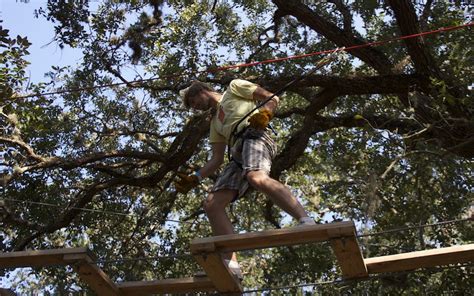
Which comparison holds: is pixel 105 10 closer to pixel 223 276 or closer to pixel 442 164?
pixel 442 164

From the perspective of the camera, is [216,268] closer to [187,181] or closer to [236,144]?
[236,144]

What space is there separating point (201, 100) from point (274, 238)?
1.27m

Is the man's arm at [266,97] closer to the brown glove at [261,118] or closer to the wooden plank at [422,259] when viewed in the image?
the brown glove at [261,118]

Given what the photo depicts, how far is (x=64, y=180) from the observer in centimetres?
887

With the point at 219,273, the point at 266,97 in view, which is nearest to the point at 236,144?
the point at 266,97

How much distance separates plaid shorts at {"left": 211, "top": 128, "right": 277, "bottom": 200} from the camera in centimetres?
443

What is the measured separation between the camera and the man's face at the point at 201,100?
4754 mm

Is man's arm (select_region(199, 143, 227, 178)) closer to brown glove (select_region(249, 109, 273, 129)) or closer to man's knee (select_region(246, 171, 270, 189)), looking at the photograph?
brown glove (select_region(249, 109, 273, 129))

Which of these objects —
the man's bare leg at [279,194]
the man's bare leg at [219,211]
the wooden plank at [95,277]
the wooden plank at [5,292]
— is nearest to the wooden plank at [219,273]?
the man's bare leg at [219,211]

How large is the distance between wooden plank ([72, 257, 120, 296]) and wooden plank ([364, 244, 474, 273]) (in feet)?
5.25

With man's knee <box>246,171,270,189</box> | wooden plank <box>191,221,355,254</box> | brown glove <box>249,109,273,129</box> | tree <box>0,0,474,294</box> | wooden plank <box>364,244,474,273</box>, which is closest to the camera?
wooden plank <box>191,221,355,254</box>

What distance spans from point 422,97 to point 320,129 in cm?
160

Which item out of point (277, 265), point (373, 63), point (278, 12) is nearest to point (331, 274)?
point (277, 265)

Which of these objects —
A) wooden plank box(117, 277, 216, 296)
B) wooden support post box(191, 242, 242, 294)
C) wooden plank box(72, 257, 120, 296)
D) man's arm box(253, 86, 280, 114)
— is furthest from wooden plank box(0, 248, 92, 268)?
man's arm box(253, 86, 280, 114)
